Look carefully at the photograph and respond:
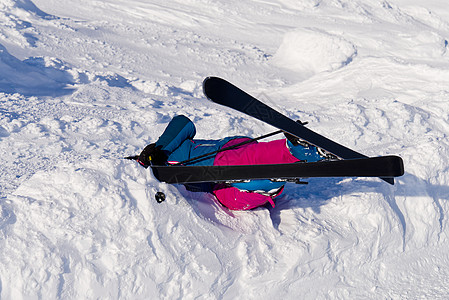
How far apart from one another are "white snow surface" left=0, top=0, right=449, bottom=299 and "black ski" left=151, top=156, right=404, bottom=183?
0.17m

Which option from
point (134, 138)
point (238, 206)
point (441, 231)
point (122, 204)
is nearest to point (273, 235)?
point (238, 206)

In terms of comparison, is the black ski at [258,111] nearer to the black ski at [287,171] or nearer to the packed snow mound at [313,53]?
the black ski at [287,171]

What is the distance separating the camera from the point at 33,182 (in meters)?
2.57

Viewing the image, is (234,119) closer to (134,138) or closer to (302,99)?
(134,138)

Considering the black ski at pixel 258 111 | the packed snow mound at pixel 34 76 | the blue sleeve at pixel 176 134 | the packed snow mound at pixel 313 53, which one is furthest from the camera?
the packed snow mound at pixel 313 53

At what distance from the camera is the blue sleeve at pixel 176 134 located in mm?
2844

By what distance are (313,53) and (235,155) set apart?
799cm

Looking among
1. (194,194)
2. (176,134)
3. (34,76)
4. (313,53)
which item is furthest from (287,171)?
(313,53)

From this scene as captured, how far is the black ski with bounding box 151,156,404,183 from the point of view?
6.40 ft

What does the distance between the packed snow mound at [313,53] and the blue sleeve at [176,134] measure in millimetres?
7054

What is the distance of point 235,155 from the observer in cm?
254

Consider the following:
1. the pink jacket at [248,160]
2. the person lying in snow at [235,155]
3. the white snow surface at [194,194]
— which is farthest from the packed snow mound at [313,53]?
the pink jacket at [248,160]

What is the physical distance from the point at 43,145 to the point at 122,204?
2.33m

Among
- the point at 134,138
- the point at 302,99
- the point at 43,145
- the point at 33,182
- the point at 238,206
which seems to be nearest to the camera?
the point at 33,182
